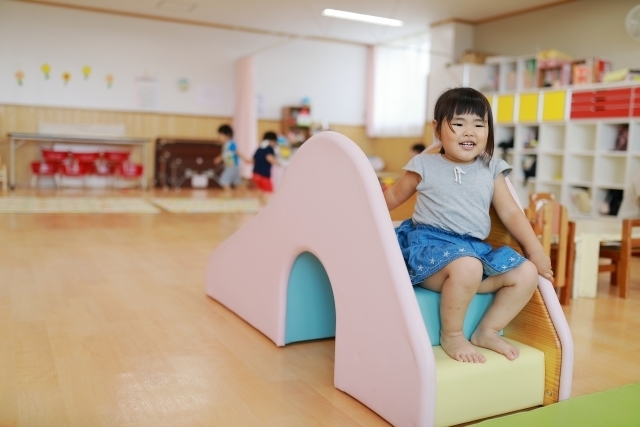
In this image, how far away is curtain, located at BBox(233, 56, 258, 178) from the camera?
913 cm

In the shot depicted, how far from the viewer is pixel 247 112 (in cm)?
915

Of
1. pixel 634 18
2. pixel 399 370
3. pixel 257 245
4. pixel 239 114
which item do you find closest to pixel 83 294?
pixel 257 245

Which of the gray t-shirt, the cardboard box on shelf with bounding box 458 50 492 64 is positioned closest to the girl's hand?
the gray t-shirt

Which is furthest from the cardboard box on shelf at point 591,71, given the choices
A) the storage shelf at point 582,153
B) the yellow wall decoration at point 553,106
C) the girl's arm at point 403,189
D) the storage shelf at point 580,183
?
the girl's arm at point 403,189

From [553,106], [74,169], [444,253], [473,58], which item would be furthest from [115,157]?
[444,253]

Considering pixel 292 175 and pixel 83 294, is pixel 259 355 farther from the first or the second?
pixel 83 294

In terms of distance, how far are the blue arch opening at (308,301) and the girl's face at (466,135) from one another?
2.18 ft

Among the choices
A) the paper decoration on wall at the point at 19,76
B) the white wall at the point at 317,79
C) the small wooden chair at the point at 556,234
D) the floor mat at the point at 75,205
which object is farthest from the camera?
the white wall at the point at 317,79

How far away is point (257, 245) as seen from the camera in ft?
7.77

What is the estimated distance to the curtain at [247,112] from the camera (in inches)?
360

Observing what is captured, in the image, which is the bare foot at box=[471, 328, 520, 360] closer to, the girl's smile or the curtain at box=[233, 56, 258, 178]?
the girl's smile

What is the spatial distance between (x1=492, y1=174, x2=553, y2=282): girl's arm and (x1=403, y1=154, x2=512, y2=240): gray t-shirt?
0.04m

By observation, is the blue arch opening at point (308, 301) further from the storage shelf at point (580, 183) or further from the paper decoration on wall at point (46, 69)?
the paper decoration on wall at point (46, 69)

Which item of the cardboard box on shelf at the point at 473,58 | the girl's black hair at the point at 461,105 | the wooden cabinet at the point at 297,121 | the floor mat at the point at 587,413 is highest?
the cardboard box on shelf at the point at 473,58
